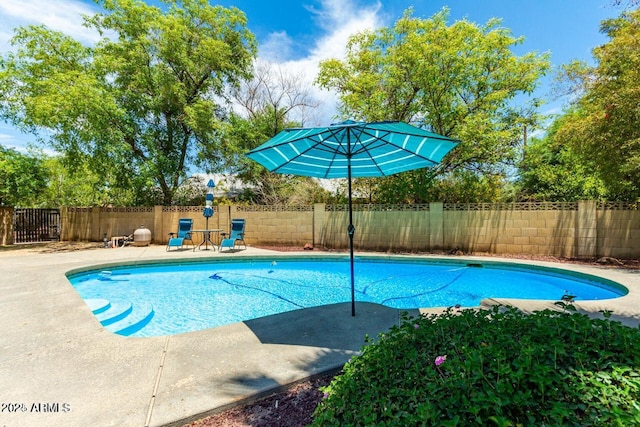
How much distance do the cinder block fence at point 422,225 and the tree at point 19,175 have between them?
6.24 feet

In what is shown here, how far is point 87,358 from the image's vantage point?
266 centimetres

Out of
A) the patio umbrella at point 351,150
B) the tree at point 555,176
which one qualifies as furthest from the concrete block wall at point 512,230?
the patio umbrella at point 351,150

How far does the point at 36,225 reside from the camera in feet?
44.1

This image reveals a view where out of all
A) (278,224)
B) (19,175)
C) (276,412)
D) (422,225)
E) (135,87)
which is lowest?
(276,412)

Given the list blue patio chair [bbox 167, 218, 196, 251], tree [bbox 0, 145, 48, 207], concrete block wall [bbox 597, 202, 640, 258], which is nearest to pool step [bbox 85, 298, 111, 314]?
blue patio chair [bbox 167, 218, 196, 251]

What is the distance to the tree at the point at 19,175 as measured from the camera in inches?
429

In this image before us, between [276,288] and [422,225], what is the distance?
5850 mm

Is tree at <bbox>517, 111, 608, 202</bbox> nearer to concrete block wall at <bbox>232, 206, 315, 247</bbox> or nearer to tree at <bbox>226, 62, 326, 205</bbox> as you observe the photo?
concrete block wall at <bbox>232, 206, 315, 247</bbox>

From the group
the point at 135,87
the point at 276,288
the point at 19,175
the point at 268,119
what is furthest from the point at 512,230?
the point at 19,175

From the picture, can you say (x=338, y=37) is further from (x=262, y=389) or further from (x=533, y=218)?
(x=262, y=389)

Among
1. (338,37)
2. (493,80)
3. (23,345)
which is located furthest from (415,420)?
(338,37)

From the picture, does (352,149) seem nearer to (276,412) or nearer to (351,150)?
(351,150)

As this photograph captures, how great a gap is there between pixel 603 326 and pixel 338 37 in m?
14.0

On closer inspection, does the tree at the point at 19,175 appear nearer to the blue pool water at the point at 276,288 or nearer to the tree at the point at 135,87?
the tree at the point at 135,87
